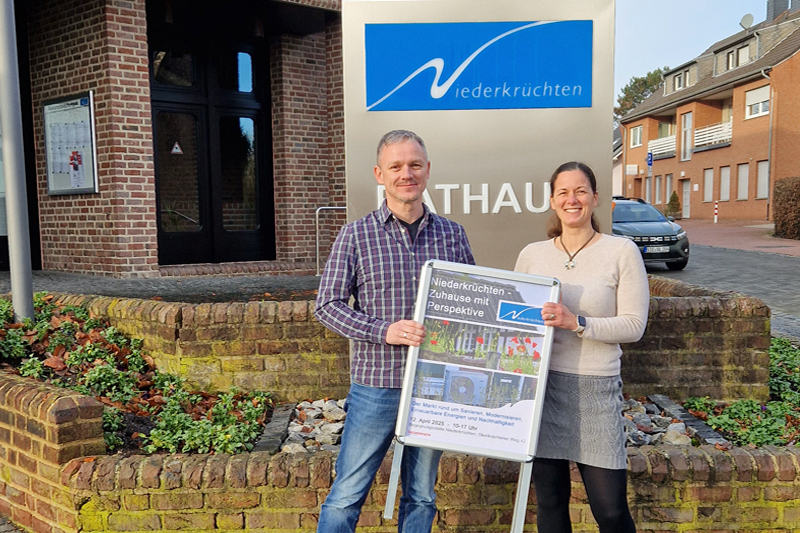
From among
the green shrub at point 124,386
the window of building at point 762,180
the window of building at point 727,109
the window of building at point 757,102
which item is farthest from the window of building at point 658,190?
the green shrub at point 124,386

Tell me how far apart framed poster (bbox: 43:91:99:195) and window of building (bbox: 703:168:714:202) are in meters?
34.5

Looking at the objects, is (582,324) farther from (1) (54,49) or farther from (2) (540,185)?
(1) (54,49)

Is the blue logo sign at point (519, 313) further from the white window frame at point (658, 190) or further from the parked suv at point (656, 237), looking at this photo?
the white window frame at point (658, 190)

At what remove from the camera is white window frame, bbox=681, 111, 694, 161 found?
39188 millimetres

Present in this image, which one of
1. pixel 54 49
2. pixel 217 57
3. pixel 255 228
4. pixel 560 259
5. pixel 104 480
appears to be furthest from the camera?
pixel 255 228

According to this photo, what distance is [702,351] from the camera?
173 inches

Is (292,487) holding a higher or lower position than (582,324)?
lower

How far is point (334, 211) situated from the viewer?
1026cm

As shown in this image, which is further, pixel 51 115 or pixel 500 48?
pixel 51 115

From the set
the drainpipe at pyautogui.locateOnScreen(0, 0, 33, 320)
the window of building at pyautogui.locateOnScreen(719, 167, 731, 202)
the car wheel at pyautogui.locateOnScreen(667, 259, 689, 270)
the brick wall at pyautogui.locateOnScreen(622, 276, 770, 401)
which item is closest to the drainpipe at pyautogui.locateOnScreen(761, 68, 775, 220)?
the window of building at pyautogui.locateOnScreen(719, 167, 731, 202)

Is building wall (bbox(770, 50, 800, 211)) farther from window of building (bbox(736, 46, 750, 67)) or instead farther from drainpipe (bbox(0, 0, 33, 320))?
drainpipe (bbox(0, 0, 33, 320))

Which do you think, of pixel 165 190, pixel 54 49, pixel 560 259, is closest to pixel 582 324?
pixel 560 259

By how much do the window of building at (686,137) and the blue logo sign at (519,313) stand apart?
40316 millimetres

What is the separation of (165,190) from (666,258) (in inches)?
389
